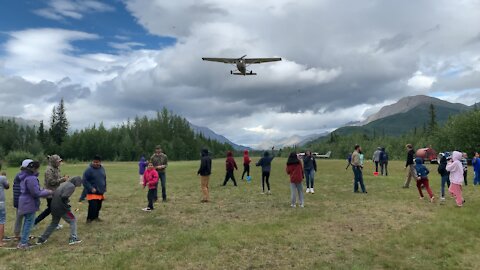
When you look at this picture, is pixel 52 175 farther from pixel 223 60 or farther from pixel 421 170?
pixel 223 60

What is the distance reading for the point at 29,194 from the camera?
9.66 m

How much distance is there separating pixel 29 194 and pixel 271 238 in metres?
6.32

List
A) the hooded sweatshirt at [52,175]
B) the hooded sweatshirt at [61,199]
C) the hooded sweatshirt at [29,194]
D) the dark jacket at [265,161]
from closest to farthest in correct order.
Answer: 1. the hooded sweatshirt at [29,194]
2. the hooded sweatshirt at [61,199]
3. the hooded sweatshirt at [52,175]
4. the dark jacket at [265,161]

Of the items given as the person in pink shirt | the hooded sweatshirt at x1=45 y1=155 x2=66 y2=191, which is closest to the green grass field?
the person in pink shirt

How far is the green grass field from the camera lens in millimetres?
8438

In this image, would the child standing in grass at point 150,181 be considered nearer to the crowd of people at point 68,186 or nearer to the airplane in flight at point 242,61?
the crowd of people at point 68,186

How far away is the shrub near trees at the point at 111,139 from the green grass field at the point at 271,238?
361 ft

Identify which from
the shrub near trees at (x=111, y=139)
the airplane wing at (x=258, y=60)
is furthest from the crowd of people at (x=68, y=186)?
the shrub near trees at (x=111, y=139)

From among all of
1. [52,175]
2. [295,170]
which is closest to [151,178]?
[52,175]

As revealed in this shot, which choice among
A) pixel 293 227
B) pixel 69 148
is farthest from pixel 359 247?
pixel 69 148

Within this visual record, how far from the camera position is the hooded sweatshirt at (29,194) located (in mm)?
9555

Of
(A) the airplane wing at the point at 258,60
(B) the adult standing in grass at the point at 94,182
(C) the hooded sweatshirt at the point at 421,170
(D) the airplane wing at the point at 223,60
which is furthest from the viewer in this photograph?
(D) the airplane wing at the point at 223,60

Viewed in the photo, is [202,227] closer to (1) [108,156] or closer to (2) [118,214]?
(2) [118,214]

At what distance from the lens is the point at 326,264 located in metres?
8.23
